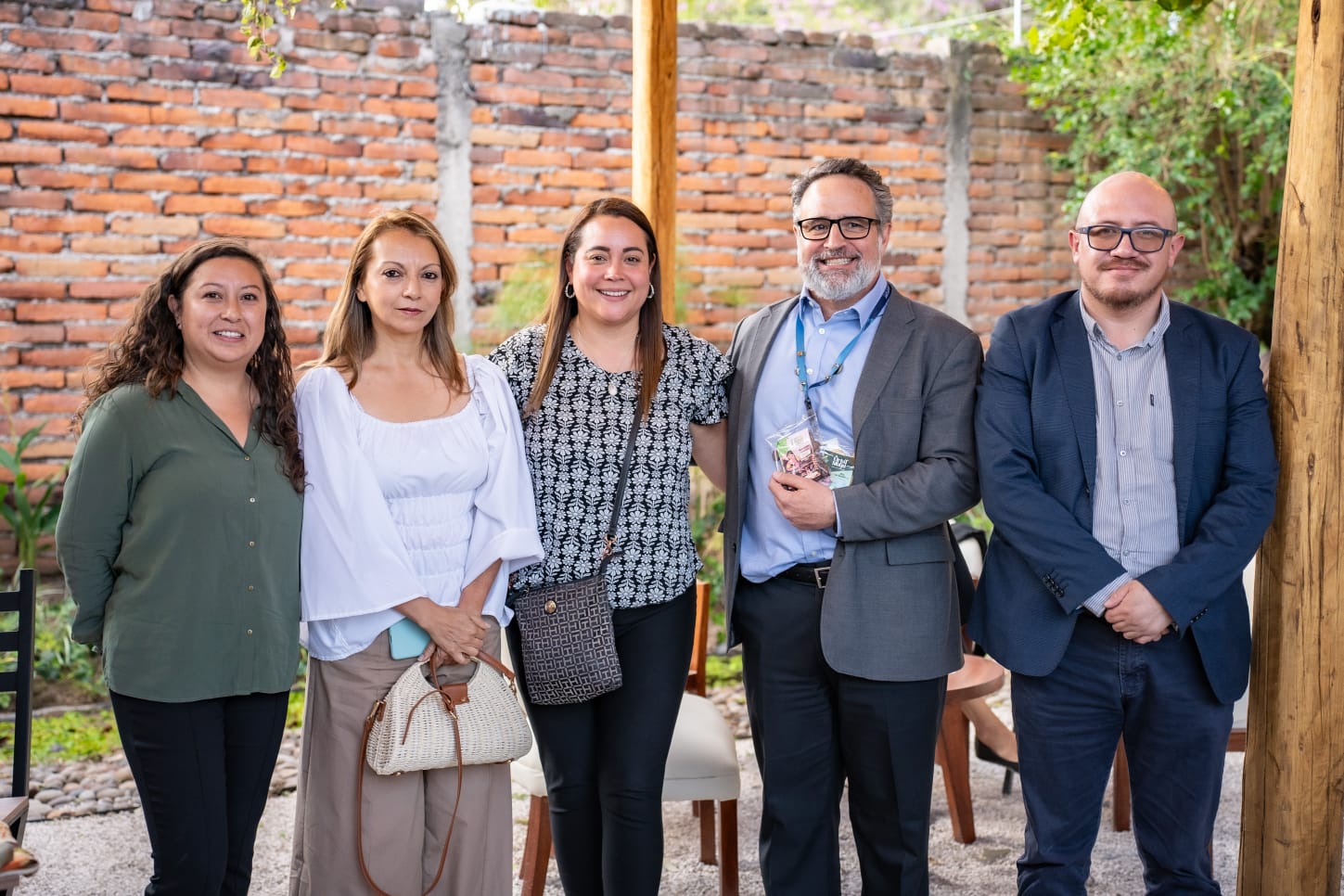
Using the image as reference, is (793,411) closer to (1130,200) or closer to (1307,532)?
(1130,200)

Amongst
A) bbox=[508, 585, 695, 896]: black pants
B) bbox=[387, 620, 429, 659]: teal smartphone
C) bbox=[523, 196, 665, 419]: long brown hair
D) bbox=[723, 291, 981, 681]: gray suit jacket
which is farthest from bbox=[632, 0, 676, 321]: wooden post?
bbox=[387, 620, 429, 659]: teal smartphone

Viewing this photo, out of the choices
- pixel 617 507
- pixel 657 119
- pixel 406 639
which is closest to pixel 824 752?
pixel 617 507

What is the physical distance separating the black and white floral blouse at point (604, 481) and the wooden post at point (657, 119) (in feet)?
3.55

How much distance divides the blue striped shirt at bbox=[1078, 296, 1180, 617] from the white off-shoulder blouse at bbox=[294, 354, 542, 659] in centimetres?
133

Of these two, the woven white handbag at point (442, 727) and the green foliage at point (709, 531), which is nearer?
the woven white handbag at point (442, 727)

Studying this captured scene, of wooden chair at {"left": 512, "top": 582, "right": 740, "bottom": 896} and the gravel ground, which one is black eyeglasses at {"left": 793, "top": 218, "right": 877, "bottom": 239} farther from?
the gravel ground

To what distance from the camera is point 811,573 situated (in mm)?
2949

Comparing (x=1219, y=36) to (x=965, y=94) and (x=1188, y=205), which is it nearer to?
(x=1188, y=205)

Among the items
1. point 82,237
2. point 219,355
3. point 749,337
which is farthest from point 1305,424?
point 82,237

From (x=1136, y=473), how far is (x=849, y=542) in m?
0.68

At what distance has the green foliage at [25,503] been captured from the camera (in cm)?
525

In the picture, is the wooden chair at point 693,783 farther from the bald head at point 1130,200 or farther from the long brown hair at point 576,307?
the bald head at point 1130,200

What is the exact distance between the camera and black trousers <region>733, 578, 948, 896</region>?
9.54 ft

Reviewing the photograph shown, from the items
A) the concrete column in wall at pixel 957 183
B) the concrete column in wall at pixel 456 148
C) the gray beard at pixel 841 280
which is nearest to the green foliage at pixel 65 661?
the concrete column in wall at pixel 456 148
